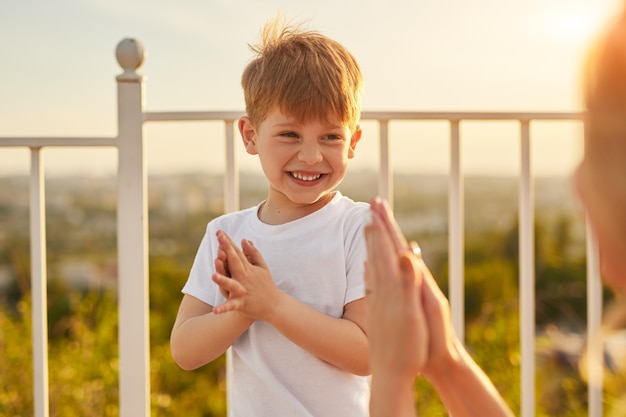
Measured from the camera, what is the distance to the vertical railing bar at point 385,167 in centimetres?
184

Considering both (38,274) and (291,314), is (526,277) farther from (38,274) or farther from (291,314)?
(38,274)

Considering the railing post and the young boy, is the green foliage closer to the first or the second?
the railing post

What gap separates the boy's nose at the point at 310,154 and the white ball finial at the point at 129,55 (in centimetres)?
76

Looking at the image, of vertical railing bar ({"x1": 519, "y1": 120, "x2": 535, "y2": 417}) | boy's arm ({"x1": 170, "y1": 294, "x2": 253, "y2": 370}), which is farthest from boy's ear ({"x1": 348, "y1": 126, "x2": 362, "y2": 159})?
vertical railing bar ({"x1": 519, "y1": 120, "x2": 535, "y2": 417})

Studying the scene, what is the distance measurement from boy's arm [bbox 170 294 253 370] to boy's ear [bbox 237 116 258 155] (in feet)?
1.10

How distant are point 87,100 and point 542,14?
279 cm

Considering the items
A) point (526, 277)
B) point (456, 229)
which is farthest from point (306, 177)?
point (526, 277)

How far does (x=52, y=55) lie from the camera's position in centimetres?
486

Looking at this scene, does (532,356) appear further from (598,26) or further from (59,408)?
(59,408)

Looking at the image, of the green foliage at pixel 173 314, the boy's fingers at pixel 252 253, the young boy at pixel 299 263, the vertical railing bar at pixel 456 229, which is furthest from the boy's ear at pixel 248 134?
the green foliage at pixel 173 314

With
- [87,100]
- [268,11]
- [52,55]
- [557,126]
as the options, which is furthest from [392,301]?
[52,55]

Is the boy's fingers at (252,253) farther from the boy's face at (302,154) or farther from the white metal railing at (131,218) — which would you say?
the white metal railing at (131,218)

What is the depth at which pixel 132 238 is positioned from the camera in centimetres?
187

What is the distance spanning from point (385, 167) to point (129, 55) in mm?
759
